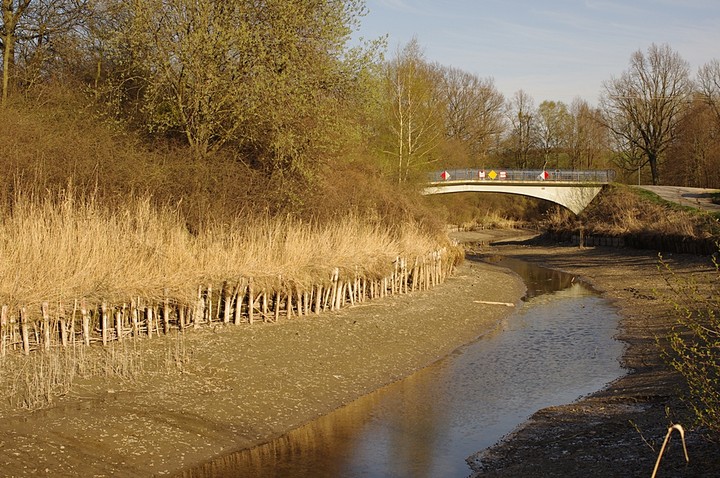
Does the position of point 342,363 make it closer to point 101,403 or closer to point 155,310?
point 155,310

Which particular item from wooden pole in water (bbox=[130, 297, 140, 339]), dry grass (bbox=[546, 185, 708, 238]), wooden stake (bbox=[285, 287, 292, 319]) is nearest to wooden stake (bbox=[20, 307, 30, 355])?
wooden pole in water (bbox=[130, 297, 140, 339])

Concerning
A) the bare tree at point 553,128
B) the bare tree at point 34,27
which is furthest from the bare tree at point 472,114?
the bare tree at point 34,27

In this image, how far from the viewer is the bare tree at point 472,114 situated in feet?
247

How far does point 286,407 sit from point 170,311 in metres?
4.86

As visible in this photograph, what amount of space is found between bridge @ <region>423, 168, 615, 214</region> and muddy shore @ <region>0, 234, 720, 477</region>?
4152cm

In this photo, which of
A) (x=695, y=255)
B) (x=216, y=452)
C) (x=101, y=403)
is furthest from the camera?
(x=695, y=255)

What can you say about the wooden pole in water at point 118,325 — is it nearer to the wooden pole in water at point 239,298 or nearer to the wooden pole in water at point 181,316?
the wooden pole in water at point 181,316

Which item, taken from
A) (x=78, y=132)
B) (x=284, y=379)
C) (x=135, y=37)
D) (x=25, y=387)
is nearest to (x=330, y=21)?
(x=135, y=37)

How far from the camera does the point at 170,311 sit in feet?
51.6

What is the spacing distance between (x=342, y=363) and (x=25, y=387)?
234 inches

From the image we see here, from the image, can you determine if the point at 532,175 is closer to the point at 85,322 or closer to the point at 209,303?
the point at 209,303

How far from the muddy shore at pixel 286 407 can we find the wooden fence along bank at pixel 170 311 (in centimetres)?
52

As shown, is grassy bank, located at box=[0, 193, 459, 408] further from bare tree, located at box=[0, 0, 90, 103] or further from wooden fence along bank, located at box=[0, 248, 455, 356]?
bare tree, located at box=[0, 0, 90, 103]

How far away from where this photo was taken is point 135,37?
24.3 meters
